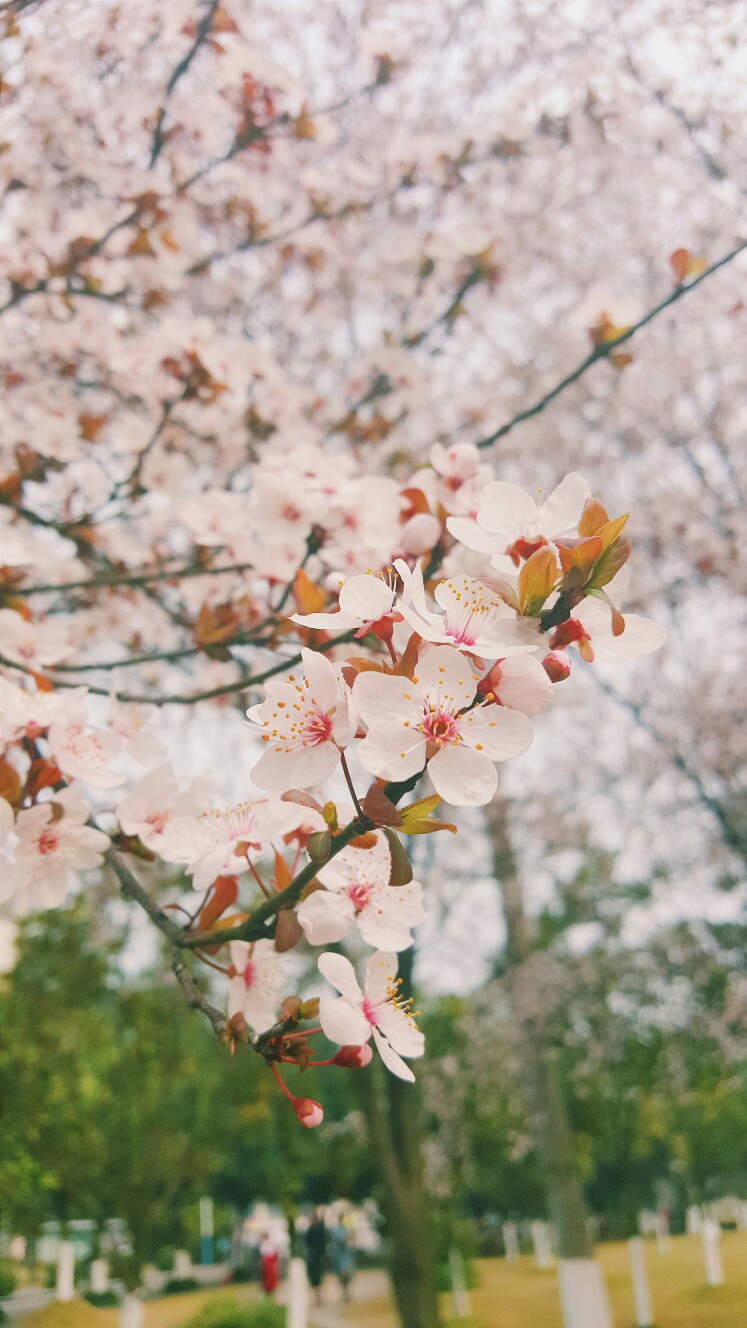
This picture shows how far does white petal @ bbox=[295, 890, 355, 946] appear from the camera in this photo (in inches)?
41.1

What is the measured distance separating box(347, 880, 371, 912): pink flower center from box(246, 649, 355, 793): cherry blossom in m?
0.19

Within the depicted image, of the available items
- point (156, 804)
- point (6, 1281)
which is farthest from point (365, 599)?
point (6, 1281)

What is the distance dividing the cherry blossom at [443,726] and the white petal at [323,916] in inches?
11.1

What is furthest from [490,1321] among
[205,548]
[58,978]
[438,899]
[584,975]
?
[205,548]

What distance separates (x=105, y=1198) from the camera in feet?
22.9

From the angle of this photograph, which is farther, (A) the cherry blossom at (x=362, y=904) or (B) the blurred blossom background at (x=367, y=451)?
(B) the blurred blossom background at (x=367, y=451)

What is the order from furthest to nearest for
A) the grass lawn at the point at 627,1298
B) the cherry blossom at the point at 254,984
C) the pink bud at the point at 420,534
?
1. the grass lawn at the point at 627,1298
2. the pink bud at the point at 420,534
3. the cherry blossom at the point at 254,984

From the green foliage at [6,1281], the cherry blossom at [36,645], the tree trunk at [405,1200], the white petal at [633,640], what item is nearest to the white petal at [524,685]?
the white petal at [633,640]

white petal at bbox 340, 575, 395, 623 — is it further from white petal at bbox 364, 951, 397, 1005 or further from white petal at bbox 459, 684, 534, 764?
white petal at bbox 364, 951, 397, 1005

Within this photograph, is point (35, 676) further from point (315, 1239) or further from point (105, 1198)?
point (315, 1239)

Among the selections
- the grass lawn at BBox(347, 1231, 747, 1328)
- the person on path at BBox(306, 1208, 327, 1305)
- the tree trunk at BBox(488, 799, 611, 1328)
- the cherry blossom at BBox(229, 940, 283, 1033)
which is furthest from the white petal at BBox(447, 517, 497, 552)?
the person on path at BBox(306, 1208, 327, 1305)

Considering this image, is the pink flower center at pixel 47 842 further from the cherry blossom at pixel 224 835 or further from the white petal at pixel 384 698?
the white petal at pixel 384 698

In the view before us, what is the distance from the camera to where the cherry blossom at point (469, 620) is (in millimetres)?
818

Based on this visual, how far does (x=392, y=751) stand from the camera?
2.72 feet
